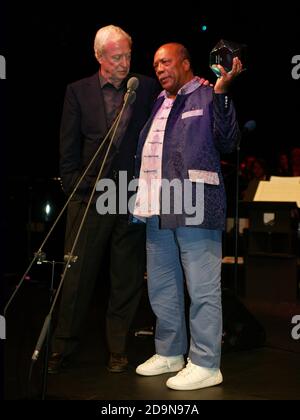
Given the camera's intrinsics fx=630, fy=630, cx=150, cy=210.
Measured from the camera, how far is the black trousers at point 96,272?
3.01 metres

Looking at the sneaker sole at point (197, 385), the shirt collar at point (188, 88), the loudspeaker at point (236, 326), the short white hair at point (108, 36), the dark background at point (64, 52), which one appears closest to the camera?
the sneaker sole at point (197, 385)

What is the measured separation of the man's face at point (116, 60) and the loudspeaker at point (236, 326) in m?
1.33

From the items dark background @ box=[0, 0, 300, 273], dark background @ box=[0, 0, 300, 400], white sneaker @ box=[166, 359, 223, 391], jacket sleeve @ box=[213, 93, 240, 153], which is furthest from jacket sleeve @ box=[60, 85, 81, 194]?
dark background @ box=[0, 0, 300, 400]

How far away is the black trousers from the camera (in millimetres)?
3014

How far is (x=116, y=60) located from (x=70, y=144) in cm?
46

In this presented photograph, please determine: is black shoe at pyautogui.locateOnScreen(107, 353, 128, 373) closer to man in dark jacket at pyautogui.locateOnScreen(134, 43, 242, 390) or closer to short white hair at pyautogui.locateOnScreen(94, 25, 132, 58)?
man in dark jacket at pyautogui.locateOnScreen(134, 43, 242, 390)

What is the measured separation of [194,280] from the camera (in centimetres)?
276

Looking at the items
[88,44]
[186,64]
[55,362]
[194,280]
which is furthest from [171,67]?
[88,44]

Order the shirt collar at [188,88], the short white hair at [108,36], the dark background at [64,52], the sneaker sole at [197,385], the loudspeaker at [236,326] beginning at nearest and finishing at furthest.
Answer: the sneaker sole at [197,385] → the shirt collar at [188,88] → the short white hair at [108,36] → the loudspeaker at [236,326] → the dark background at [64,52]

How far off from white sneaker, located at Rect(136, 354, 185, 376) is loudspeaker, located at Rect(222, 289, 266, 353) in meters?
0.49

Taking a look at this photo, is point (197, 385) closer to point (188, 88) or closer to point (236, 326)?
point (236, 326)

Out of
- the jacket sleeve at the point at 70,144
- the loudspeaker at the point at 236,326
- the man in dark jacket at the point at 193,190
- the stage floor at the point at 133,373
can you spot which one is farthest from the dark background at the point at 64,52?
the man in dark jacket at the point at 193,190

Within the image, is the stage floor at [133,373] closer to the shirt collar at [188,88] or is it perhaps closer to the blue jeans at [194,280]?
the blue jeans at [194,280]
